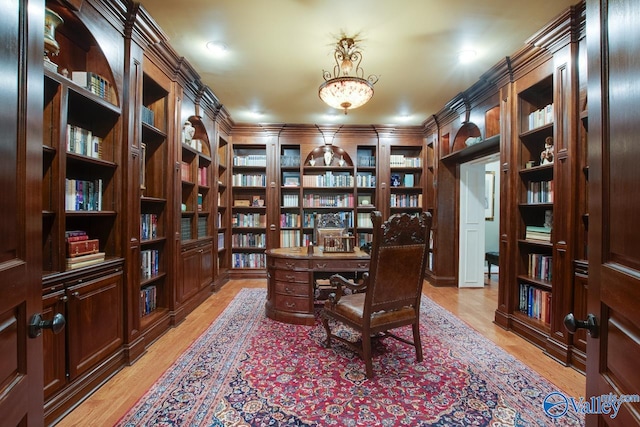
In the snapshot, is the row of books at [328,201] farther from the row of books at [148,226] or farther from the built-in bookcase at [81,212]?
the built-in bookcase at [81,212]

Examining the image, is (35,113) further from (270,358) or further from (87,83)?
(270,358)

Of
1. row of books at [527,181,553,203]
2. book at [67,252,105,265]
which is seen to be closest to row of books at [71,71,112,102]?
book at [67,252,105,265]

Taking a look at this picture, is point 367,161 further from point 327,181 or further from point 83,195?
point 83,195

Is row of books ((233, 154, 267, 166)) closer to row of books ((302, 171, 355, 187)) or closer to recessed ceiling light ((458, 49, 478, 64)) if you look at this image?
row of books ((302, 171, 355, 187))

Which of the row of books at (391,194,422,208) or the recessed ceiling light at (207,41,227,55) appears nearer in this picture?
the recessed ceiling light at (207,41,227,55)

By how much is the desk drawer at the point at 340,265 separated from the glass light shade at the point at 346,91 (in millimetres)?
1706

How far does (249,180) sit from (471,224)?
398 centimetres

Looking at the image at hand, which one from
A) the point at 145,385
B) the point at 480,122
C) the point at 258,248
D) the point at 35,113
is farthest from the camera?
the point at 258,248

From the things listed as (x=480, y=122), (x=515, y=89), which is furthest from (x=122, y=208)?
(x=480, y=122)

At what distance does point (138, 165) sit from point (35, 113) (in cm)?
191

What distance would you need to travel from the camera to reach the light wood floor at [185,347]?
1855 millimetres

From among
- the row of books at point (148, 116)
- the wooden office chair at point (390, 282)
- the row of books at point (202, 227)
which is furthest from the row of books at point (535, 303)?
the row of books at point (148, 116)

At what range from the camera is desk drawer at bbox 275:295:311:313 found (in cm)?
325

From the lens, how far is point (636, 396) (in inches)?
24.6
